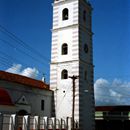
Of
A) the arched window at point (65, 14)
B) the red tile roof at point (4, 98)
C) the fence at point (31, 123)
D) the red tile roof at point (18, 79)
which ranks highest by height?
the arched window at point (65, 14)

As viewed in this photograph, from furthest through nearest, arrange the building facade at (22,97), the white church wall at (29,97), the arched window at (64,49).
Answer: the arched window at (64,49), the white church wall at (29,97), the building facade at (22,97)

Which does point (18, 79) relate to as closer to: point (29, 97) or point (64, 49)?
point (29, 97)

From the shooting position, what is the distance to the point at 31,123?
30.6 metres

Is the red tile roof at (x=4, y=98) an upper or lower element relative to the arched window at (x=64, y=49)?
lower

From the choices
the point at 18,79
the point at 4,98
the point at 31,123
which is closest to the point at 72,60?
the point at 18,79

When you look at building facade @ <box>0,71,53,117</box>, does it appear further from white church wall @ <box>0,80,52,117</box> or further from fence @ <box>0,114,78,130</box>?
fence @ <box>0,114,78,130</box>

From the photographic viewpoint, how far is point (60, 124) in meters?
36.1

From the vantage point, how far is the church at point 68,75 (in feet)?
127

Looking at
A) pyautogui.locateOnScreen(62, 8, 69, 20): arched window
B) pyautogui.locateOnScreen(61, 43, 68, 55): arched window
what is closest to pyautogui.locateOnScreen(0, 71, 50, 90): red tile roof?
pyautogui.locateOnScreen(61, 43, 68, 55): arched window

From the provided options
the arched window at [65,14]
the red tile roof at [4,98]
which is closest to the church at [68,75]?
the arched window at [65,14]

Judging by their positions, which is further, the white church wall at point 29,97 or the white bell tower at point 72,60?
the white bell tower at point 72,60

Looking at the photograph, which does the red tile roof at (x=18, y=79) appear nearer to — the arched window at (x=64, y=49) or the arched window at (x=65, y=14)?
the arched window at (x=64, y=49)

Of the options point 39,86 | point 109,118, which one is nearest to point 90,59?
point 39,86

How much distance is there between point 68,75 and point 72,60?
83.7 inches
